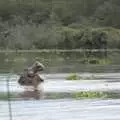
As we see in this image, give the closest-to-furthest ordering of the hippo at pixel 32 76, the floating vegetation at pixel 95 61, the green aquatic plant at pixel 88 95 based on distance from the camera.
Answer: the green aquatic plant at pixel 88 95 → the hippo at pixel 32 76 → the floating vegetation at pixel 95 61

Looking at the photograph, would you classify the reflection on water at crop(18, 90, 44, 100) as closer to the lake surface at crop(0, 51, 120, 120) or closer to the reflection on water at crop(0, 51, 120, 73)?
the lake surface at crop(0, 51, 120, 120)

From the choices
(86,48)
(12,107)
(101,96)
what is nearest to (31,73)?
(101,96)

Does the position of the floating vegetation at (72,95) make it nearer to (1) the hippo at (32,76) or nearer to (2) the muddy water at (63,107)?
(2) the muddy water at (63,107)

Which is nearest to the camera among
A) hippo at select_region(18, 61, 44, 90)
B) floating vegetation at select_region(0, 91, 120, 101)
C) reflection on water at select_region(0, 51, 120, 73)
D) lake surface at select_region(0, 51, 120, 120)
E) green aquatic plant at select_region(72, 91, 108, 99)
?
lake surface at select_region(0, 51, 120, 120)

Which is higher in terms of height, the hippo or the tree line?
the tree line

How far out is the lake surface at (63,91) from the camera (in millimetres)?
9945

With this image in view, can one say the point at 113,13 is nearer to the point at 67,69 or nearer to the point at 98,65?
the point at 98,65

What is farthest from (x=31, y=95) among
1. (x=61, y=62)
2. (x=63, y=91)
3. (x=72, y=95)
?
(x=61, y=62)

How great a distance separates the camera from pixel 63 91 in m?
14.2

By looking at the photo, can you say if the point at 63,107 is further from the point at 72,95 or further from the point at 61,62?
the point at 61,62

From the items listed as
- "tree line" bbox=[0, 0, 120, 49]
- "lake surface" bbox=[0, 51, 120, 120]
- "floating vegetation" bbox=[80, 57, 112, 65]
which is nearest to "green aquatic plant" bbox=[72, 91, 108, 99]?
"lake surface" bbox=[0, 51, 120, 120]

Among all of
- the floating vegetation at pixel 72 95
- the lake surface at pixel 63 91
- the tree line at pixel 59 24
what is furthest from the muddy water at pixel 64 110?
the tree line at pixel 59 24

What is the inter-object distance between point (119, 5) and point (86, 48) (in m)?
10.4

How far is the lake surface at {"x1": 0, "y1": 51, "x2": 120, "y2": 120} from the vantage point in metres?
9.95
